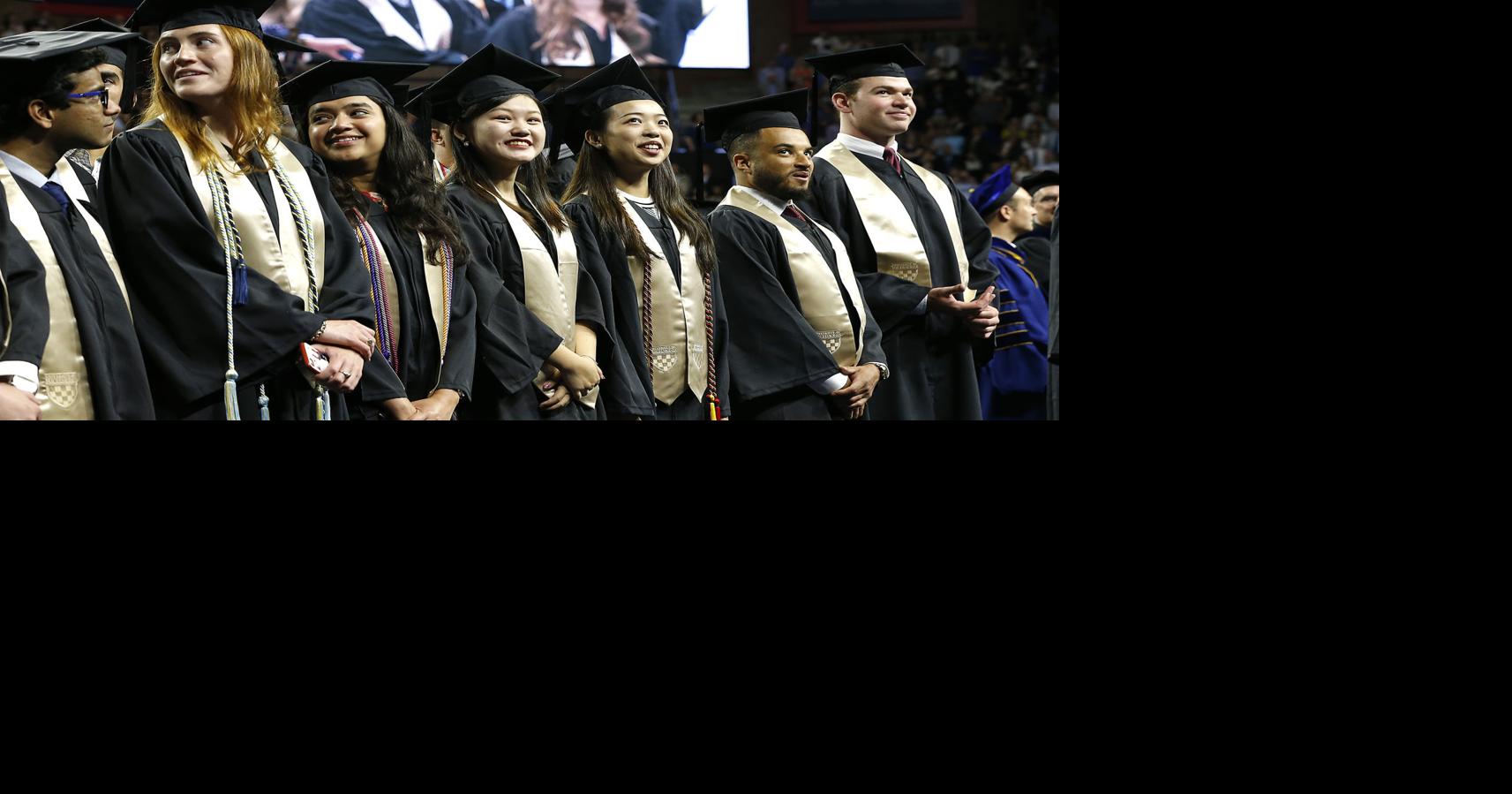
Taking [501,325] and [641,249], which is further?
[641,249]

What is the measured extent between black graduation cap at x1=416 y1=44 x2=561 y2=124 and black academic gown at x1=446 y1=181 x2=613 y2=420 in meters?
0.17

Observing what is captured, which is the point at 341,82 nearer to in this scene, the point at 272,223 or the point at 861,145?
the point at 272,223

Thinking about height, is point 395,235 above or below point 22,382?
above

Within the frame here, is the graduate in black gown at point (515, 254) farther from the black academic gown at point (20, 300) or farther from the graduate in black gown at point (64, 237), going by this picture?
the black academic gown at point (20, 300)

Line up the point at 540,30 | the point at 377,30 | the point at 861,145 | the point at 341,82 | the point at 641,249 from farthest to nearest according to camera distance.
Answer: the point at 861,145 → the point at 641,249 → the point at 540,30 → the point at 377,30 → the point at 341,82

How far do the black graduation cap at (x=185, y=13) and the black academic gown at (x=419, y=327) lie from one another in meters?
0.46

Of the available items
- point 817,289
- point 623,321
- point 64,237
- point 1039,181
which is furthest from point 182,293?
point 1039,181

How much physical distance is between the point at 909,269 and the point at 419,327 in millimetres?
1223

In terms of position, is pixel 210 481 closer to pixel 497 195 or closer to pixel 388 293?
pixel 388 293

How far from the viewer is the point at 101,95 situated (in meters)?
3.20

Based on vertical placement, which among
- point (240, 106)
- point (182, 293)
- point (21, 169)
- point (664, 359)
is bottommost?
point (664, 359)

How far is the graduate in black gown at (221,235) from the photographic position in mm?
3230

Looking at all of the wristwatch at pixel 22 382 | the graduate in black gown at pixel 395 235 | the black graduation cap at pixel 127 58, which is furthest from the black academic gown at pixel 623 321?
the wristwatch at pixel 22 382

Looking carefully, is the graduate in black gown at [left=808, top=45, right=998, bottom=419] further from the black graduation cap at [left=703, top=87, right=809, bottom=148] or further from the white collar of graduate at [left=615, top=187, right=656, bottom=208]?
the white collar of graduate at [left=615, top=187, right=656, bottom=208]
